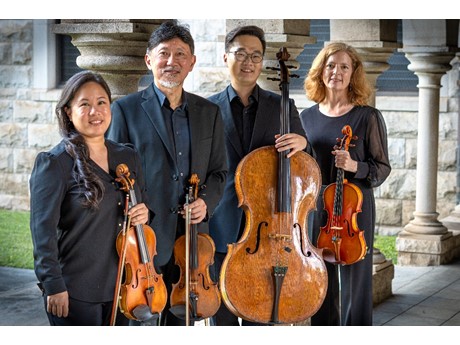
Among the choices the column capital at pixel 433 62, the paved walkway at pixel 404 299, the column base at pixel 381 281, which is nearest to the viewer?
the paved walkway at pixel 404 299

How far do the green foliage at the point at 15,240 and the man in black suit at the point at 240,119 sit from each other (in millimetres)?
4578

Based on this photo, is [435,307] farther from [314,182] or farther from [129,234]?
[129,234]

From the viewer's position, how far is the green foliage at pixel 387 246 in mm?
9141

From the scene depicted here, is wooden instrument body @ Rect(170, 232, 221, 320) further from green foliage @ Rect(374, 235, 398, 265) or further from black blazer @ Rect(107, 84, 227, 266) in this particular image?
green foliage @ Rect(374, 235, 398, 265)

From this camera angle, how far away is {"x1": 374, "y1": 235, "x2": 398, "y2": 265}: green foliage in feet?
30.0

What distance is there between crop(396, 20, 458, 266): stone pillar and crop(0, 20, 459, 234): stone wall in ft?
3.69

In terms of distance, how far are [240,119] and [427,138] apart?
4.22 m

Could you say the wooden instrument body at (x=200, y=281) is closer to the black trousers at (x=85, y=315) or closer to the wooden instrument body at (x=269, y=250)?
the wooden instrument body at (x=269, y=250)

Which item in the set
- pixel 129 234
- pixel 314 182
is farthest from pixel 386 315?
pixel 129 234

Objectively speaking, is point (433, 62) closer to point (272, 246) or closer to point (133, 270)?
point (272, 246)

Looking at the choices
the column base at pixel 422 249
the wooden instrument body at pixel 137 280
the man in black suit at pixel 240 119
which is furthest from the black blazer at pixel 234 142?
the column base at pixel 422 249

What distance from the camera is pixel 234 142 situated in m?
4.39

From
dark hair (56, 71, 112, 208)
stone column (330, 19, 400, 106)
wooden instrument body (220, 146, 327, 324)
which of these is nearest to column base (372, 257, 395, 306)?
stone column (330, 19, 400, 106)
